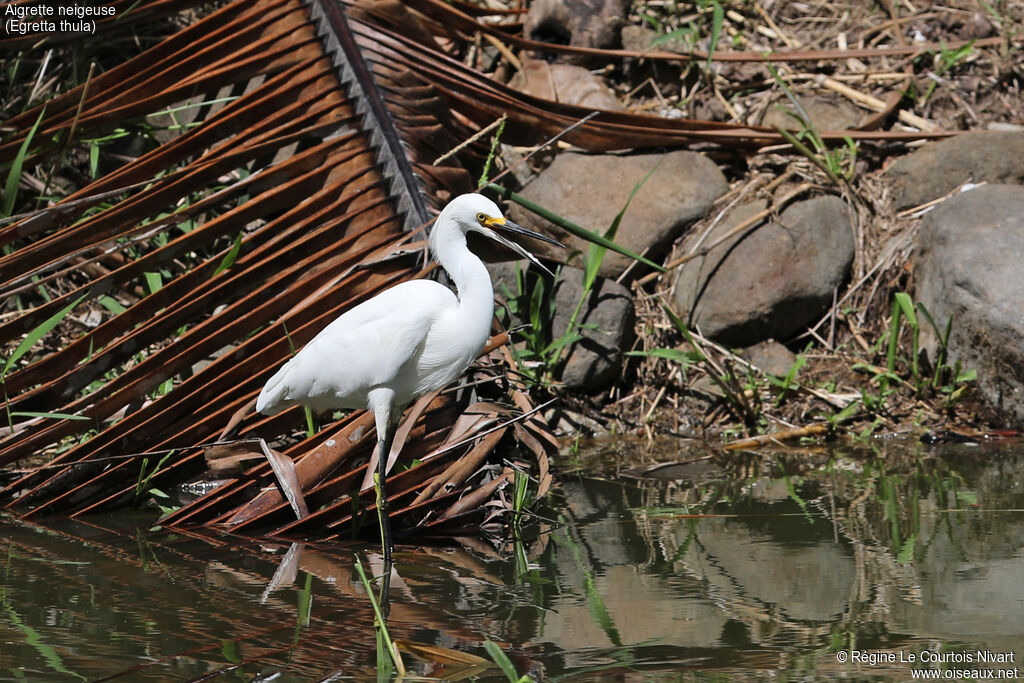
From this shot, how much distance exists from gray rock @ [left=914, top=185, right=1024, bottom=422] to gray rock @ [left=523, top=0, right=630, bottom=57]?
219 centimetres

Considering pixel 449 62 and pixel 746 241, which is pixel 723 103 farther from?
pixel 449 62

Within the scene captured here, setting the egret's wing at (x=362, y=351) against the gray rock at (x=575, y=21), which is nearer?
the egret's wing at (x=362, y=351)

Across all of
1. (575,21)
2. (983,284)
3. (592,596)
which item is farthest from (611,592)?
(575,21)

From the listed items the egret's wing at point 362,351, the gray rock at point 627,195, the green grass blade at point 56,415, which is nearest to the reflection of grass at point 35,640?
the green grass blade at point 56,415

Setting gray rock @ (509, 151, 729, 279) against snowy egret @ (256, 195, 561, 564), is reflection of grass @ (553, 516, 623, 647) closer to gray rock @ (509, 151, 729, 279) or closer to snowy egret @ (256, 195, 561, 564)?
snowy egret @ (256, 195, 561, 564)

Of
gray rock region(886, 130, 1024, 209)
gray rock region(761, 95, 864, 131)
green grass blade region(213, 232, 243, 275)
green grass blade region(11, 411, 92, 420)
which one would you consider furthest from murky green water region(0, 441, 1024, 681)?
gray rock region(761, 95, 864, 131)

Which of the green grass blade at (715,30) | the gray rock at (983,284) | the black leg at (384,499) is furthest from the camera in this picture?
the green grass blade at (715,30)

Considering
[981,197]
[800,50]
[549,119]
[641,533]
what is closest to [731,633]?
[641,533]

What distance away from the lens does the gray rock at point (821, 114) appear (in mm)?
5805

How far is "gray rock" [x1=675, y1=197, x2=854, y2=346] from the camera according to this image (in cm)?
496

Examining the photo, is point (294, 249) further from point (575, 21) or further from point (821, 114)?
point (821, 114)

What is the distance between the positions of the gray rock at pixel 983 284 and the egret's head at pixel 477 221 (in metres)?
2.18

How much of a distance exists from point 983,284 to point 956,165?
42.2 inches

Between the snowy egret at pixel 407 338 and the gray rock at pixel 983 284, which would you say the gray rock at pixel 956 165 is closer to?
the gray rock at pixel 983 284
